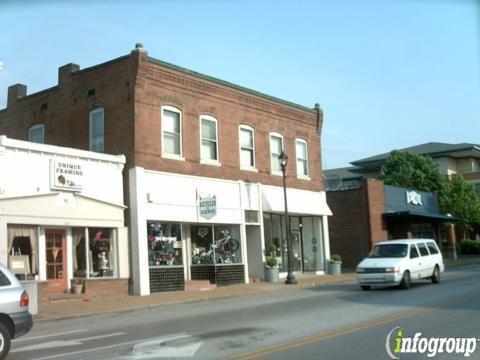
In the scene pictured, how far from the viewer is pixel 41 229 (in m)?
19.4

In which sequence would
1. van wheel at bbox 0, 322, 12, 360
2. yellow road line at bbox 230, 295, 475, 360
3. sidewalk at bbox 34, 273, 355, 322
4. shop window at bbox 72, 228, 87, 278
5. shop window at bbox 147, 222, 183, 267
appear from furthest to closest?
shop window at bbox 147, 222, 183, 267 < shop window at bbox 72, 228, 87, 278 < sidewalk at bbox 34, 273, 355, 322 < van wheel at bbox 0, 322, 12, 360 < yellow road line at bbox 230, 295, 475, 360

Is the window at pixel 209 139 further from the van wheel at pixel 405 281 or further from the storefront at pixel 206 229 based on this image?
the van wheel at pixel 405 281

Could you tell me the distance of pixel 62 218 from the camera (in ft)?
65.0

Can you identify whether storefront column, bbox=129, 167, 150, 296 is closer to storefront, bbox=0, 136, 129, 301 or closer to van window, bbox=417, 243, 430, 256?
storefront, bbox=0, 136, 129, 301

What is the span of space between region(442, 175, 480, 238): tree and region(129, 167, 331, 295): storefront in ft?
72.3

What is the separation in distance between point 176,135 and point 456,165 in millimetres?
47991

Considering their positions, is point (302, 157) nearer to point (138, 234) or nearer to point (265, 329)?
point (138, 234)

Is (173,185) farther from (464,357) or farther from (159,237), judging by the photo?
(464,357)

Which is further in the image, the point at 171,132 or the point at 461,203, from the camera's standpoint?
the point at 461,203

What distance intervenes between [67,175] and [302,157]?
48.0ft

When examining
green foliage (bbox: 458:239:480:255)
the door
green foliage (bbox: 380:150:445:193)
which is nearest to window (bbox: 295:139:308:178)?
the door

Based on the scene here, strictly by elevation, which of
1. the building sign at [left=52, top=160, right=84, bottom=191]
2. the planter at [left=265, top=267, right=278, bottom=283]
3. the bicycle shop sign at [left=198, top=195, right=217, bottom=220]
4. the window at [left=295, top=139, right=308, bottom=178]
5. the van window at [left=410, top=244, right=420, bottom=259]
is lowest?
the planter at [left=265, top=267, right=278, bottom=283]

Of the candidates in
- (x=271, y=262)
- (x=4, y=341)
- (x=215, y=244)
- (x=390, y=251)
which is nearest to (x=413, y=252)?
(x=390, y=251)

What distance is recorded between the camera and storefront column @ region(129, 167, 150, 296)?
849 inches
